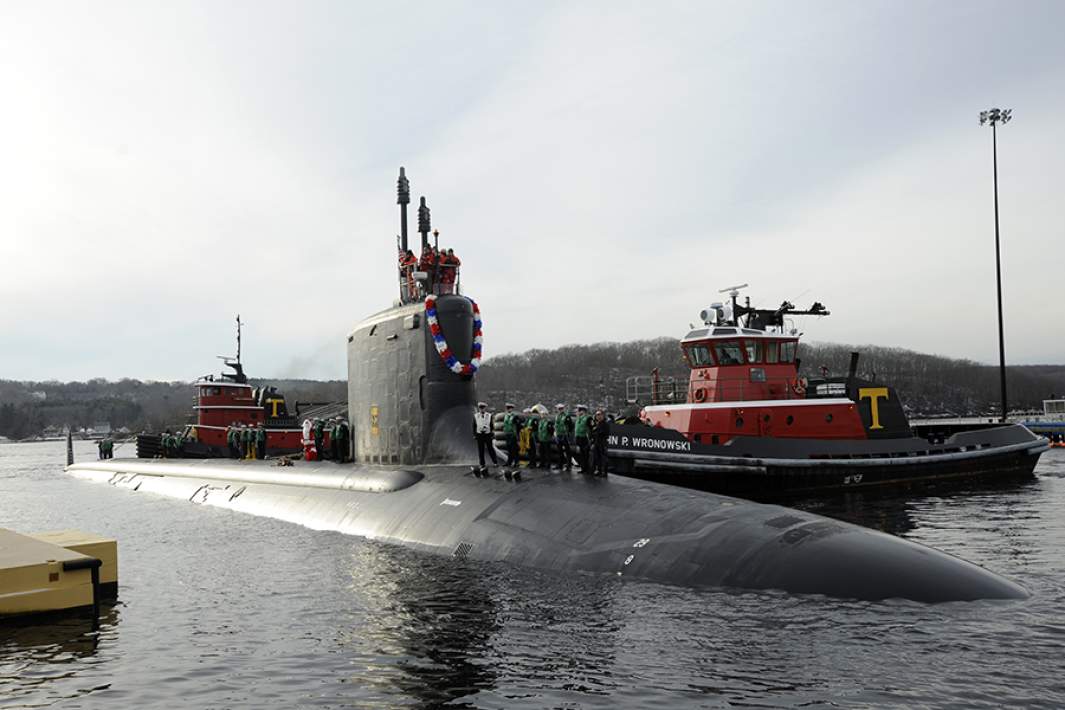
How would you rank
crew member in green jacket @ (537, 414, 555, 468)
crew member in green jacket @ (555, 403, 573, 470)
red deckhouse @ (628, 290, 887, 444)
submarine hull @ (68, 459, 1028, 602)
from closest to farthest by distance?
submarine hull @ (68, 459, 1028, 602), crew member in green jacket @ (555, 403, 573, 470), crew member in green jacket @ (537, 414, 555, 468), red deckhouse @ (628, 290, 887, 444)

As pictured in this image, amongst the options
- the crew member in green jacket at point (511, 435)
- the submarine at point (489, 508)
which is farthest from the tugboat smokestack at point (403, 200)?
the crew member in green jacket at point (511, 435)

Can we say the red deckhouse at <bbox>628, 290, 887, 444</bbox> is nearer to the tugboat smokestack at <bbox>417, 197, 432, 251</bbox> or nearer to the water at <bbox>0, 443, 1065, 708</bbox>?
the tugboat smokestack at <bbox>417, 197, 432, 251</bbox>

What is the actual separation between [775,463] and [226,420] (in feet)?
108

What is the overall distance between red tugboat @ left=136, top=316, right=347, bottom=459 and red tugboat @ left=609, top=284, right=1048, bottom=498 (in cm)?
2321

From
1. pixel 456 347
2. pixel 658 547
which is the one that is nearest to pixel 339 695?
pixel 658 547

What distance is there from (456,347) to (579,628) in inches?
336

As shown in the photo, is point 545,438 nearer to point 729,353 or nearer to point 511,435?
point 511,435

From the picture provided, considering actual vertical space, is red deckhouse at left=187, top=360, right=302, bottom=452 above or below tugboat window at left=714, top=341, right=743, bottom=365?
below

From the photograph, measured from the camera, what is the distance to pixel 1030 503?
2167 centimetres

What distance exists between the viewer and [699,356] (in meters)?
27.9

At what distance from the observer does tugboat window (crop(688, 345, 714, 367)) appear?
27.7 meters

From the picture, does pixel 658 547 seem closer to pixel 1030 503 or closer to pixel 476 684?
pixel 476 684

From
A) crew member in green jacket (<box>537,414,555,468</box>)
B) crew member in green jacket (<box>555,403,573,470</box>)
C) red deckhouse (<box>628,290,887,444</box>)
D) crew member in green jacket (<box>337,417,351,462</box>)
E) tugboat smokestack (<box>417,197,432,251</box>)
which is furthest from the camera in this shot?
red deckhouse (<box>628,290,887,444</box>)

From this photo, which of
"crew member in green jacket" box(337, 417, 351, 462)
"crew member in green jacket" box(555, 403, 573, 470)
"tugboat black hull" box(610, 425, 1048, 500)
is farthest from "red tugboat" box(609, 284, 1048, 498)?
"crew member in green jacket" box(555, 403, 573, 470)
